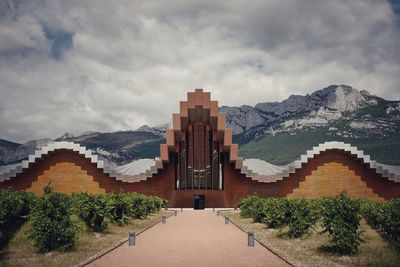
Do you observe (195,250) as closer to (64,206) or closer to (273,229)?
(64,206)

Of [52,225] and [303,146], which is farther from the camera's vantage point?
[303,146]

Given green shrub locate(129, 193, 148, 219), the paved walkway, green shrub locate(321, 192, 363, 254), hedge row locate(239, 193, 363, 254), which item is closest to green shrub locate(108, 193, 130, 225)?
green shrub locate(129, 193, 148, 219)

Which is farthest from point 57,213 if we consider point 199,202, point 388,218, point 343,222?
point 199,202

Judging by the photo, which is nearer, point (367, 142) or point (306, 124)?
point (367, 142)

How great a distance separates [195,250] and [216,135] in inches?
1176

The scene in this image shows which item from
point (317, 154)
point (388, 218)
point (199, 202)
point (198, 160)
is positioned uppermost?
point (317, 154)

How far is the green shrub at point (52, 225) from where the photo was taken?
47.9 ft

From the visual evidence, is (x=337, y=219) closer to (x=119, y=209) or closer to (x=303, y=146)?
(x=119, y=209)

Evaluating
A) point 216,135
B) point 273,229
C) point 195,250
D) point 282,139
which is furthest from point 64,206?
point 282,139

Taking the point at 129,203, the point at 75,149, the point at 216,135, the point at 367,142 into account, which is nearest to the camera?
the point at 129,203

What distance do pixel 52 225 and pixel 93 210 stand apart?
15.6ft

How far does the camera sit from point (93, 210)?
63.6 feet

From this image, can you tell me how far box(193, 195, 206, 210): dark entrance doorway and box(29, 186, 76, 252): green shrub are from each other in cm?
3259

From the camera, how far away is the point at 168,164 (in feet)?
151
